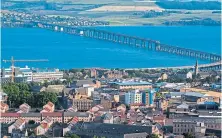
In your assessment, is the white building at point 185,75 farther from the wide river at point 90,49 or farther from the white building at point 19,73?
the wide river at point 90,49

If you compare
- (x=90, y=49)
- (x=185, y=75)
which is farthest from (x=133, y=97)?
(x=90, y=49)

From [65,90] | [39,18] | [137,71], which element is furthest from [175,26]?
[65,90]

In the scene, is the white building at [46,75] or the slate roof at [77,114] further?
the white building at [46,75]

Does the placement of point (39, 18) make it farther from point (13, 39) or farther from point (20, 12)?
point (13, 39)

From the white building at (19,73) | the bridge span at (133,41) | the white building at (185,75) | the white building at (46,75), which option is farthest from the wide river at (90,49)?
the white building at (185,75)

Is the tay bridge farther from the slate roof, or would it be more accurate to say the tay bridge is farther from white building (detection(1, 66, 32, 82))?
the slate roof

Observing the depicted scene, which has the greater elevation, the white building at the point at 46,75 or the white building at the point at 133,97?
the white building at the point at 46,75

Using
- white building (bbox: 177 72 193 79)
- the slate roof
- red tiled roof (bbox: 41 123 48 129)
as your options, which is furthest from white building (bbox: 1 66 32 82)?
red tiled roof (bbox: 41 123 48 129)
